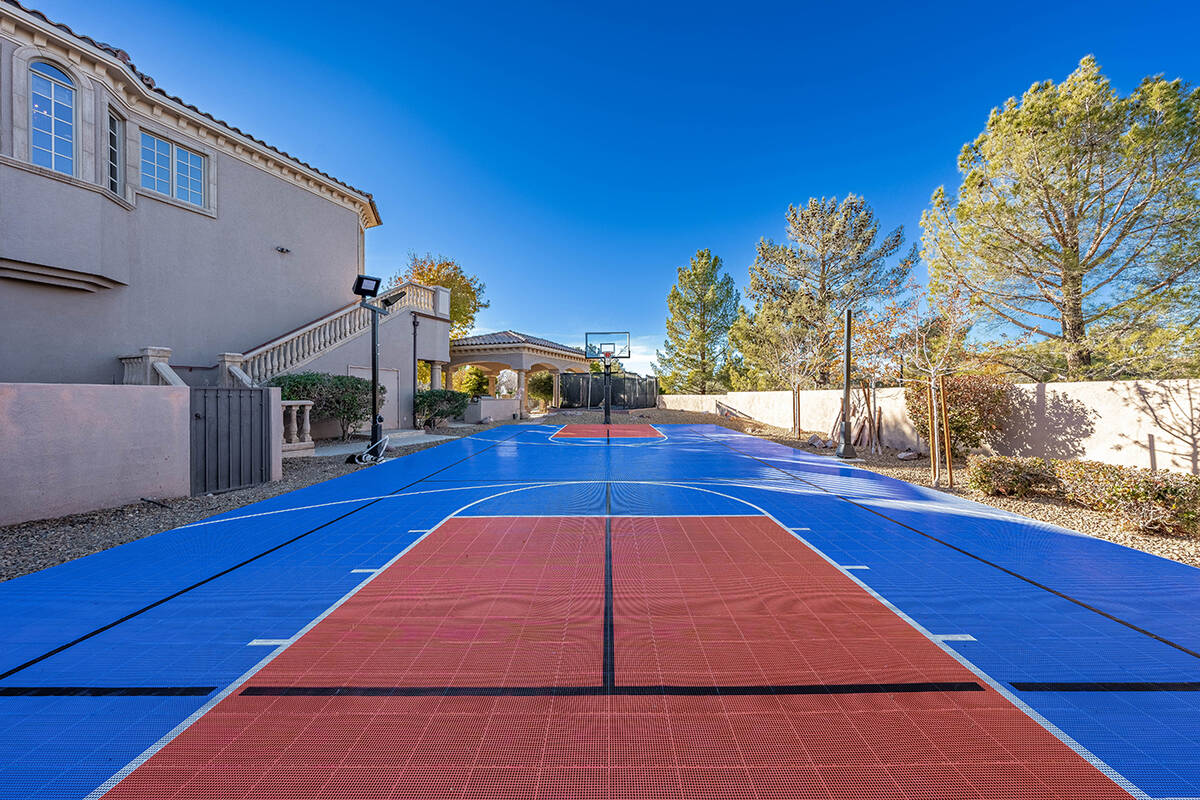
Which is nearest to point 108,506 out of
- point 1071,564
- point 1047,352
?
point 1071,564

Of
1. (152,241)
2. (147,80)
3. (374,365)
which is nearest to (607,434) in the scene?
(374,365)

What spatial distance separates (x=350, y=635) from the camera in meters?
3.12

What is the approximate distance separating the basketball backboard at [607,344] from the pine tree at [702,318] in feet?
29.8

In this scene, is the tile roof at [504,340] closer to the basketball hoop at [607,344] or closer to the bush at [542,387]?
the basketball hoop at [607,344]

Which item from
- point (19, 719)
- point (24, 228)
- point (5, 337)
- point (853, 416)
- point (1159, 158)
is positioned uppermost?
point (1159, 158)

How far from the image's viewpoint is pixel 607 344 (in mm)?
26578

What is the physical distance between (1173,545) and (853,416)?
8.37m

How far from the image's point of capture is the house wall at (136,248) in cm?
820

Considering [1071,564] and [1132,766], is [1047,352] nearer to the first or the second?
[1071,564]

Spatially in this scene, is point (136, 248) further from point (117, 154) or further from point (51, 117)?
point (51, 117)

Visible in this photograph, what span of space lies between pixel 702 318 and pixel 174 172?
1119 inches

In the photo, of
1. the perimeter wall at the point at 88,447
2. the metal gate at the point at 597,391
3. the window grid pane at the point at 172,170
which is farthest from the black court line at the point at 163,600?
the metal gate at the point at 597,391

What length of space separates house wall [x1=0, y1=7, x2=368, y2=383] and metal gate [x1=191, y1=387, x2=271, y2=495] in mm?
4420

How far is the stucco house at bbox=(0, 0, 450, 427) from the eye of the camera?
828cm
